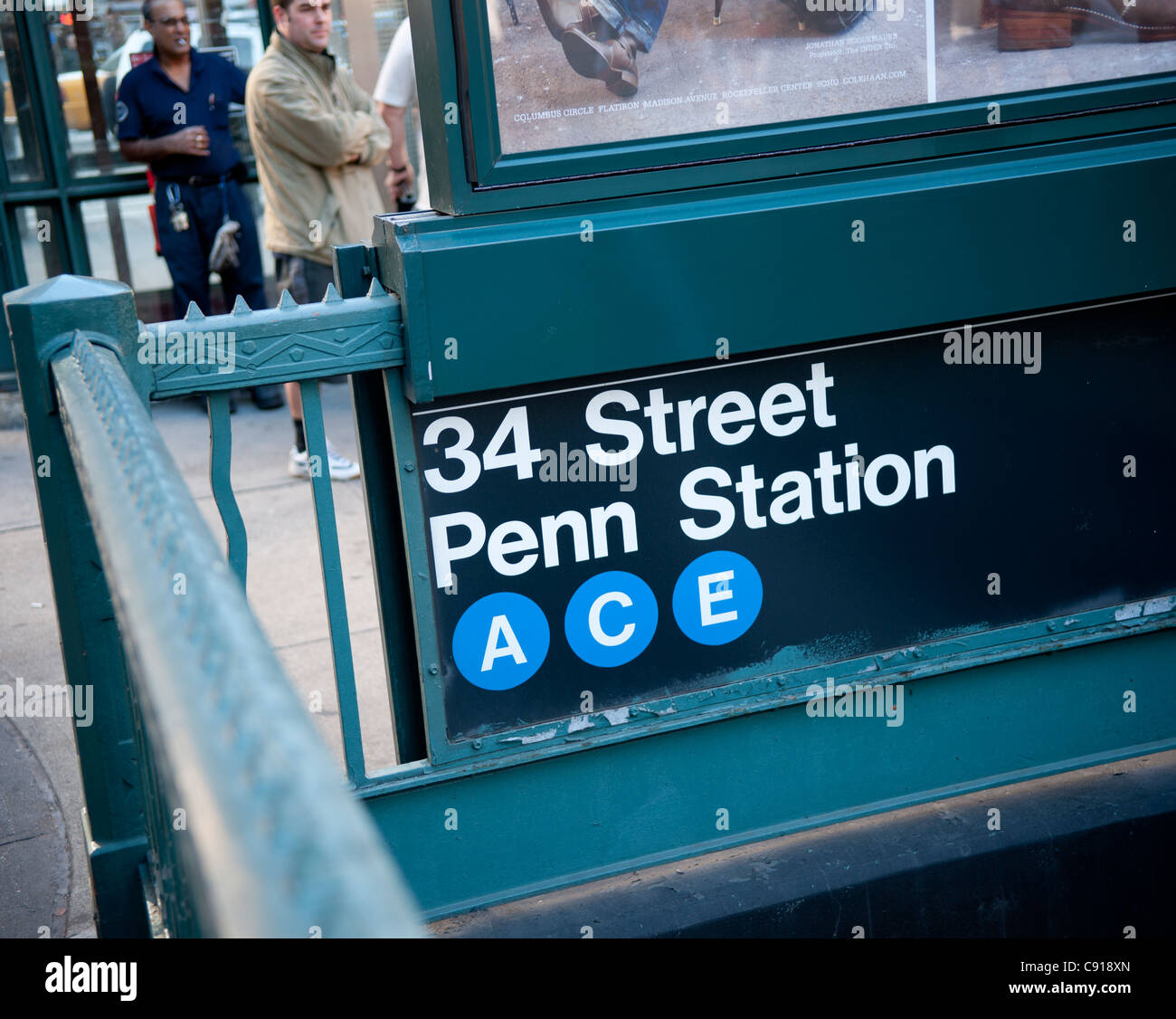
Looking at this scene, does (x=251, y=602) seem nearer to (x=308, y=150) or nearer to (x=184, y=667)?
(x=308, y=150)

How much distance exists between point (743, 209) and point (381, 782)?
1199 millimetres

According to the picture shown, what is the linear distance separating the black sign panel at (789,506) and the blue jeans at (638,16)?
22.2 inches

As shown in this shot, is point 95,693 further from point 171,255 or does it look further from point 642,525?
point 171,255

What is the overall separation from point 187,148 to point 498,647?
476 cm

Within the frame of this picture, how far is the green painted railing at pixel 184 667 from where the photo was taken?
2.17 feet

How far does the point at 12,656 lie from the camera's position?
4.07 metres

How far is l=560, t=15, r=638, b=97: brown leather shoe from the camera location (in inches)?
82.1

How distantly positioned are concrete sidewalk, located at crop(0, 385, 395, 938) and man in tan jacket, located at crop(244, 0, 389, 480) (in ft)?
1.38

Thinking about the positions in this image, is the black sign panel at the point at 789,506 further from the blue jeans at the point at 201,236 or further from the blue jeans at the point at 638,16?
the blue jeans at the point at 201,236

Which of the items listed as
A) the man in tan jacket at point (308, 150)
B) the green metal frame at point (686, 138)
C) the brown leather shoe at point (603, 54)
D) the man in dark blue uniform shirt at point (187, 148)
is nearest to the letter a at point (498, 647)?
the green metal frame at point (686, 138)

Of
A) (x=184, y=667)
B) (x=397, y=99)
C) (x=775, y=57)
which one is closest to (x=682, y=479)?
(x=775, y=57)

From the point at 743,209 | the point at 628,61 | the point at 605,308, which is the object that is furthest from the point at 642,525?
the point at 628,61

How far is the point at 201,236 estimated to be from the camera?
21.4 feet
